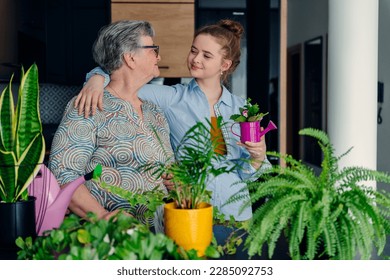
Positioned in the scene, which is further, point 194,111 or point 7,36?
point 7,36

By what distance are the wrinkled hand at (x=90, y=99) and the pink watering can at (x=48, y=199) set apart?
0.44m

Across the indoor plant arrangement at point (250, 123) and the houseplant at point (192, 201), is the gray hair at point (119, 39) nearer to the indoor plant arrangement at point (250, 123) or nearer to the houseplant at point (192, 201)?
the indoor plant arrangement at point (250, 123)

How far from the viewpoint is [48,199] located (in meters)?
1.38

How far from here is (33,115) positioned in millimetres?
1332

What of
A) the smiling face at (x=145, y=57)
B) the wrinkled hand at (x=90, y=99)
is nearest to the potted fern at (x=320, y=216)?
the wrinkled hand at (x=90, y=99)

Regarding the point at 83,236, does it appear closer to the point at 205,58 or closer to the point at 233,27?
the point at 205,58

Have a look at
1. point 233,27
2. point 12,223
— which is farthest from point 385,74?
point 12,223

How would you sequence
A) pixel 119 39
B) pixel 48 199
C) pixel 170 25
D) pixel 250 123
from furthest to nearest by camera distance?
1. pixel 170 25
2. pixel 119 39
3. pixel 250 123
4. pixel 48 199

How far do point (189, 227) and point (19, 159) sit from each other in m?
0.44

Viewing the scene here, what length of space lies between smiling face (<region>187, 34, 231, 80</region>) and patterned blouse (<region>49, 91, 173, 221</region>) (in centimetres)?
46

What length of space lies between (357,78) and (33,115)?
166 cm

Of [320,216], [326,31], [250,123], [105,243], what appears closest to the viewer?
[105,243]

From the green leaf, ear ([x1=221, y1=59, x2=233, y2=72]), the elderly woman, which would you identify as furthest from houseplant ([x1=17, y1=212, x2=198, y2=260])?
ear ([x1=221, y1=59, x2=233, y2=72])
